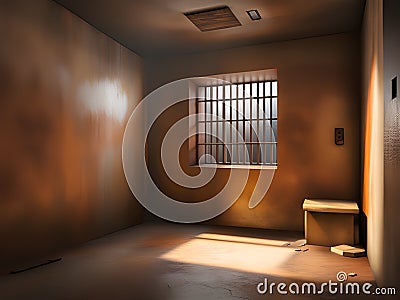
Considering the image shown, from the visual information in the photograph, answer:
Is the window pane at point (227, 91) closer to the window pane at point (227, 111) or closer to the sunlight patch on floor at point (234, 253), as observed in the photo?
the window pane at point (227, 111)

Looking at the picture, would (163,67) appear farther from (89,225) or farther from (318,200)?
(318,200)

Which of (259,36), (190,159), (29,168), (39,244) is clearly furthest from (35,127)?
(259,36)

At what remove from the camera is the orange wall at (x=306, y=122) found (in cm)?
461

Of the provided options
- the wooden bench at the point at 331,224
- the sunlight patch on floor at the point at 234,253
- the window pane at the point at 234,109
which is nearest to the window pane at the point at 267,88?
the window pane at the point at 234,109

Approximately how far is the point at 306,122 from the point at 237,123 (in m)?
1.29

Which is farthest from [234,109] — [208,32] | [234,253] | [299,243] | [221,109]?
[234,253]

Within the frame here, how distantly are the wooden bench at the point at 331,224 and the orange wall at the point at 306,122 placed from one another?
690 millimetres

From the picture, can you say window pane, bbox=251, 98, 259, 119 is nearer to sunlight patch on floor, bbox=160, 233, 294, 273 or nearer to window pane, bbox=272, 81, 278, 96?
window pane, bbox=272, 81, 278, 96

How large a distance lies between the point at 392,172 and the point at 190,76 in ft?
12.7

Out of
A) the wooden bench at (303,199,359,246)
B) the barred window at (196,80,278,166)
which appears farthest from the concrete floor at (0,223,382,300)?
the barred window at (196,80,278,166)

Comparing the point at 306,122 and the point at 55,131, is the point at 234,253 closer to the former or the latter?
the point at 306,122

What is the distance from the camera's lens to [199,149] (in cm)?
590

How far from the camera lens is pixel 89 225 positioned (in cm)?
433

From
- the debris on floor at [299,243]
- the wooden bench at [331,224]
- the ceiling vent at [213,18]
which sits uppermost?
the ceiling vent at [213,18]
